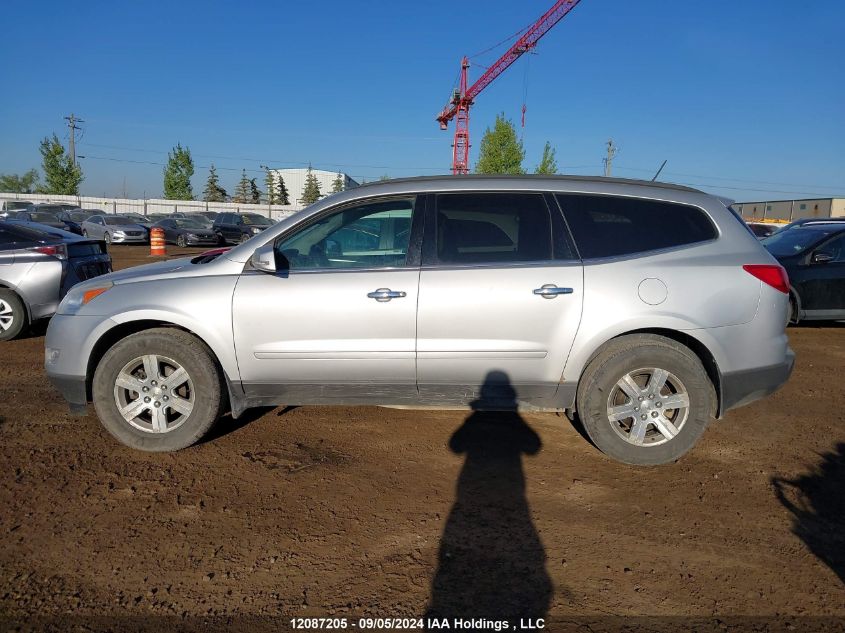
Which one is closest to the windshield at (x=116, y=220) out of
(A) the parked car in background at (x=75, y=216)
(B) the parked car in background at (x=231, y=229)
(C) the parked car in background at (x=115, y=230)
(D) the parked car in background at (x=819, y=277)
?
(C) the parked car in background at (x=115, y=230)

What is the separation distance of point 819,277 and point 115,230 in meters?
27.9

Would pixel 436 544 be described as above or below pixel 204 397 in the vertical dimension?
below

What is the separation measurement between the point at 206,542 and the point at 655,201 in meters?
3.38

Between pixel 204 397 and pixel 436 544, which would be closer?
pixel 436 544

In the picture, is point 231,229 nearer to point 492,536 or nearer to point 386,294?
point 386,294

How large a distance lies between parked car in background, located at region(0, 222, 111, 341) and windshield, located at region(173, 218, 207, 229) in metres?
23.0

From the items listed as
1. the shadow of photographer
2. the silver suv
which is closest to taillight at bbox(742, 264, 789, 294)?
the silver suv

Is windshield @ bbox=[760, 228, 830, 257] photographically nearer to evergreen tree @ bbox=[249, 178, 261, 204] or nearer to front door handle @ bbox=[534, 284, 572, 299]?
front door handle @ bbox=[534, 284, 572, 299]

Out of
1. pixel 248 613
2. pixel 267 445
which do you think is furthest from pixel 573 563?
pixel 267 445

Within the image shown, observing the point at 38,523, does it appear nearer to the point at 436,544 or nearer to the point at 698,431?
the point at 436,544

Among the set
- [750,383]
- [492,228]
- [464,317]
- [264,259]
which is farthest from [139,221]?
[750,383]

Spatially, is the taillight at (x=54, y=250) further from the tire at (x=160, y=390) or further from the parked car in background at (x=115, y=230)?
the parked car in background at (x=115, y=230)

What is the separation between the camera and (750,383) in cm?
362

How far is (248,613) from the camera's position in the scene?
2324 mm
